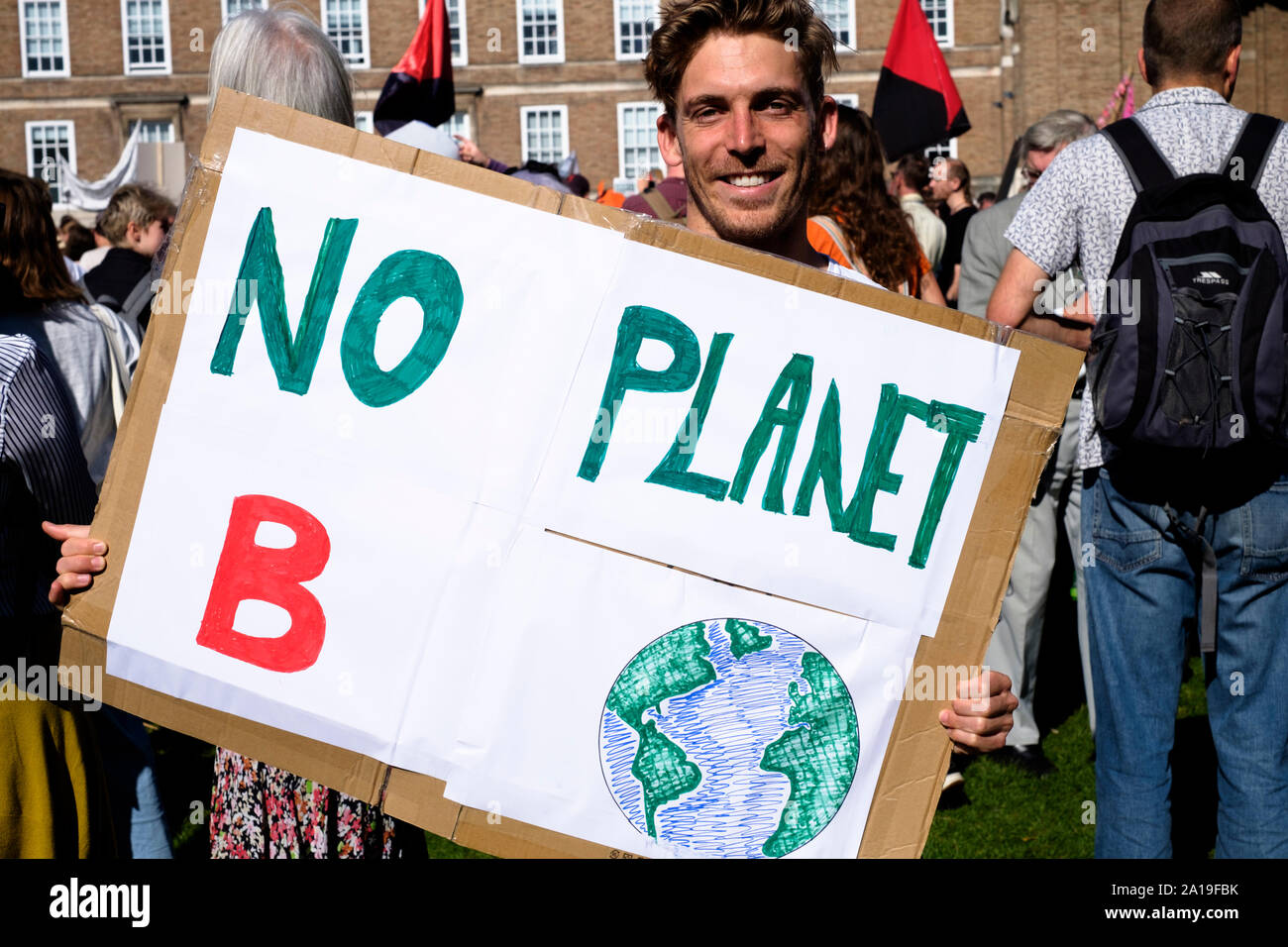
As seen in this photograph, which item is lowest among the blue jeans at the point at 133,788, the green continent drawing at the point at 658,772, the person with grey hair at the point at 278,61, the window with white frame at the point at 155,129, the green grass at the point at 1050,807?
the green grass at the point at 1050,807

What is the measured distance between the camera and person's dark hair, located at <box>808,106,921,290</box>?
13.5 ft

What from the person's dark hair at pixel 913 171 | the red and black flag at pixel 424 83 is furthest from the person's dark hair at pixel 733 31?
the red and black flag at pixel 424 83

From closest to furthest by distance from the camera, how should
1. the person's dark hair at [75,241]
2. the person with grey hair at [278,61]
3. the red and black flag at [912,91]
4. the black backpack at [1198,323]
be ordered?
the person with grey hair at [278,61] < the black backpack at [1198,323] < the red and black flag at [912,91] < the person's dark hair at [75,241]

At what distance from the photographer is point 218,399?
1.90 m

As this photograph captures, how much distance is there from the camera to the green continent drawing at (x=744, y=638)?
189 cm

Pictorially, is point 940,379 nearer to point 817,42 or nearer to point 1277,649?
point 817,42

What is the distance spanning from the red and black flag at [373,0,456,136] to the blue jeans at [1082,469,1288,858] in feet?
19.7

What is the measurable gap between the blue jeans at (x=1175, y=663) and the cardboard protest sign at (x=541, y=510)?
1329 millimetres

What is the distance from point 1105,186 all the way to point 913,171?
14.5 feet

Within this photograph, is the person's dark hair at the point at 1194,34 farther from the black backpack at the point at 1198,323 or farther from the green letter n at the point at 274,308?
the green letter n at the point at 274,308

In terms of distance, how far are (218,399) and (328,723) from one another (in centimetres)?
53

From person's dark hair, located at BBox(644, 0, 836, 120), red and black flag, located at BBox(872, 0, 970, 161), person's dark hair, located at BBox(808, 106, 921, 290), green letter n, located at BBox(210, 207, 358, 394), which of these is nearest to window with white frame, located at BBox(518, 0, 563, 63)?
red and black flag, located at BBox(872, 0, 970, 161)

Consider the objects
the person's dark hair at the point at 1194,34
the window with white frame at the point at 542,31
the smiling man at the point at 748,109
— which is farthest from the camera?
the window with white frame at the point at 542,31

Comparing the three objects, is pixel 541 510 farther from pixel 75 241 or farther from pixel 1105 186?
pixel 75 241
